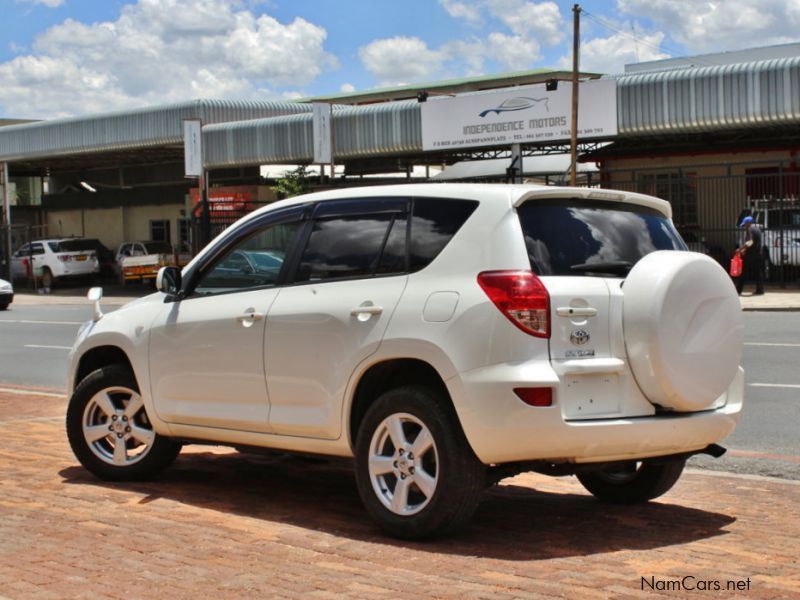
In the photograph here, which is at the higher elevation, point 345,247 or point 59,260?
point 345,247

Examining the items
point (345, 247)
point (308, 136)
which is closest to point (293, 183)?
point (308, 136)

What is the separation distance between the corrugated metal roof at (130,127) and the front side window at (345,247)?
1320 inches

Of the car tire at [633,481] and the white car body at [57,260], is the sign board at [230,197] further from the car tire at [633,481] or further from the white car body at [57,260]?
the car tire at [633,481]

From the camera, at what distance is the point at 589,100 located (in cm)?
3048

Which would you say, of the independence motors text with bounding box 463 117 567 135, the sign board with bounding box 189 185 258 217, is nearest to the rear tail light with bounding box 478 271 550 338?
the independence motors text with bounding box 463 117 567 135

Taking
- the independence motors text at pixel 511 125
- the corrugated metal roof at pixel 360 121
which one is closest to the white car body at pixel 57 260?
the corrugated metal roof at pixel 360 121

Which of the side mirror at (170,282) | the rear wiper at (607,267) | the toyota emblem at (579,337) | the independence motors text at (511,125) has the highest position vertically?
the independence motors text at (511,125)

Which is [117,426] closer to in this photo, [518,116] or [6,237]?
[518,116]

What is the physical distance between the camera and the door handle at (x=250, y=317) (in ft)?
22.7

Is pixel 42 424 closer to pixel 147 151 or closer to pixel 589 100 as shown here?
pixel 589 100

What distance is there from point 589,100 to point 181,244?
21605 mm

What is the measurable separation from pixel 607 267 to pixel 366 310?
127cm

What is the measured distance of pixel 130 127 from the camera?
41688mm

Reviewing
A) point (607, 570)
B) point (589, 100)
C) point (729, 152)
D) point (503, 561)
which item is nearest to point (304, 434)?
point (503, 561)
